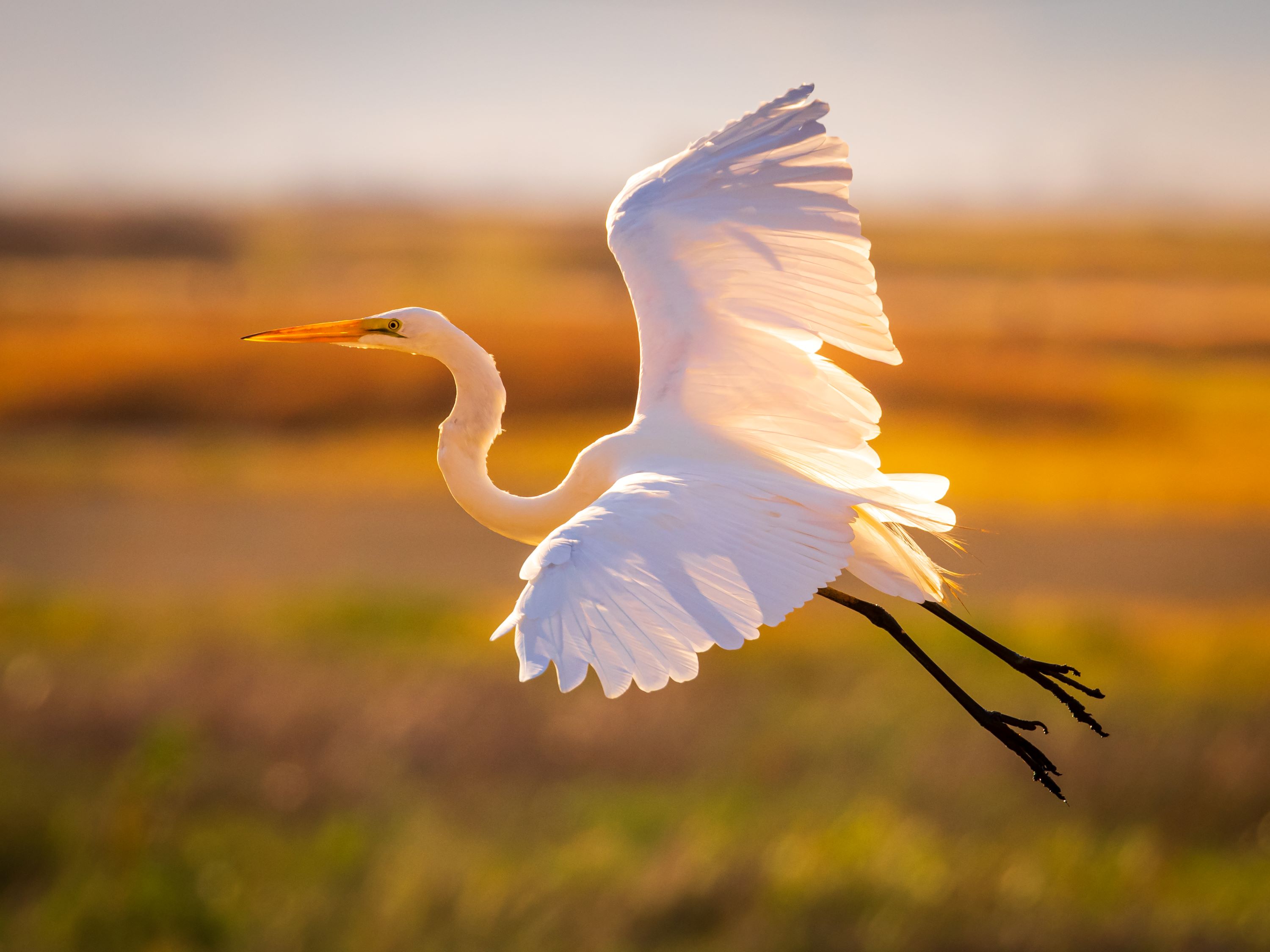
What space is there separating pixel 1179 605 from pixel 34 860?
13.5 metres

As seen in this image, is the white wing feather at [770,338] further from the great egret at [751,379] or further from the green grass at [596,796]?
the green grass at [596,796]

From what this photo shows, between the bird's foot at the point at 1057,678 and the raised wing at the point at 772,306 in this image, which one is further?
the bird's foot at the point at 1057,678

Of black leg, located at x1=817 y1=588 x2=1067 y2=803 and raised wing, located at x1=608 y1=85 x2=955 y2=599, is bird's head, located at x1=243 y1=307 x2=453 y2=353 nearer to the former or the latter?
raised wing, located at x1=608 y1=85 x2=955 y2=599

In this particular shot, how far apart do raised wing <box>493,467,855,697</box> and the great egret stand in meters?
0.02

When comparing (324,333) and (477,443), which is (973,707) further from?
(324,333)

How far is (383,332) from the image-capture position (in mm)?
3705

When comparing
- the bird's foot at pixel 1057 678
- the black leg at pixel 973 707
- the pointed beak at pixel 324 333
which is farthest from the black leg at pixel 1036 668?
the pointed beak at pixel 324 333

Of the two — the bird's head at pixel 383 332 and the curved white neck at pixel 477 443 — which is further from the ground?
the bird's head at pixel 383 332

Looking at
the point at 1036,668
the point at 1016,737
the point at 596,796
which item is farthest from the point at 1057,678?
the point at 596,796

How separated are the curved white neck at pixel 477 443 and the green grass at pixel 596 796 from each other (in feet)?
12.0

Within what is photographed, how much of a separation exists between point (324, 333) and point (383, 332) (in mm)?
170

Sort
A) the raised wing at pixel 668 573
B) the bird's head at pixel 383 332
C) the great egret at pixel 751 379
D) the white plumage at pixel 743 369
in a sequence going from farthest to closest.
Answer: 1. the bird's head at pixel 383 332
2. the great egret at pixel 751 379
3. the white plumage at pixel 743 369
4. the raised wing at pixel 668 573

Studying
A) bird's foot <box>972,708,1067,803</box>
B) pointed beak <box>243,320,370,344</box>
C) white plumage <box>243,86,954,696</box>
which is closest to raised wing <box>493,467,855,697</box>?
white plumage <box>243,86,954,696</box>

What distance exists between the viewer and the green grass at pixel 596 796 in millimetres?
7797
